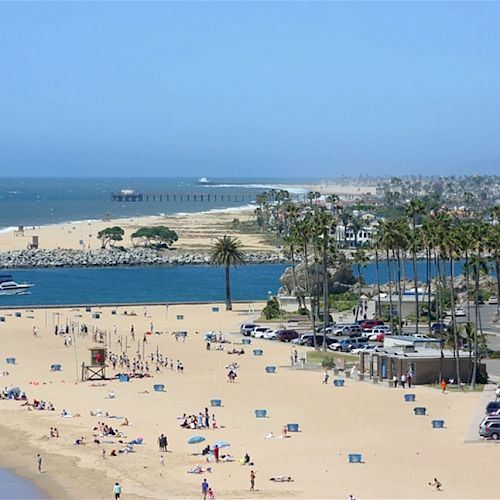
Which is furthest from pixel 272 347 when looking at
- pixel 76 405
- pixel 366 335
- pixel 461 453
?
pixel 461 453

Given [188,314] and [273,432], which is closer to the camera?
[273,432]

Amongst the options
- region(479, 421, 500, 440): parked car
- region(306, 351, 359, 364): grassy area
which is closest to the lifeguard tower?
region(306, 351, 359, 364): grassy area

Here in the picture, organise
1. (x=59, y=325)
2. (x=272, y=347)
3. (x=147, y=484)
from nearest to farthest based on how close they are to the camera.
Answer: (x=147, y=484) → (x=272, y=347) → (x=59, y=325)

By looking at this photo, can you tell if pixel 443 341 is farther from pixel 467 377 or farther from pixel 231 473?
pixel 231 473

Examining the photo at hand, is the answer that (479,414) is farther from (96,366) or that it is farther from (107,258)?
(107,258)

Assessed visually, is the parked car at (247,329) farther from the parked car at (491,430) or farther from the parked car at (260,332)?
the parked car at (491,430)

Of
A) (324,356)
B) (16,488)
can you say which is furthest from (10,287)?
(16,488)

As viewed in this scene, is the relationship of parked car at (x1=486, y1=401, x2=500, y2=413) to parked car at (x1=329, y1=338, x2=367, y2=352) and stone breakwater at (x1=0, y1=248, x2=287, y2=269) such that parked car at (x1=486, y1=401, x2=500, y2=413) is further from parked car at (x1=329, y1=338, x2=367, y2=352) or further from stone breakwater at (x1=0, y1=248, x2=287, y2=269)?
stone breakwater at (x1=0, y1=248, x2=287, y2=269)
